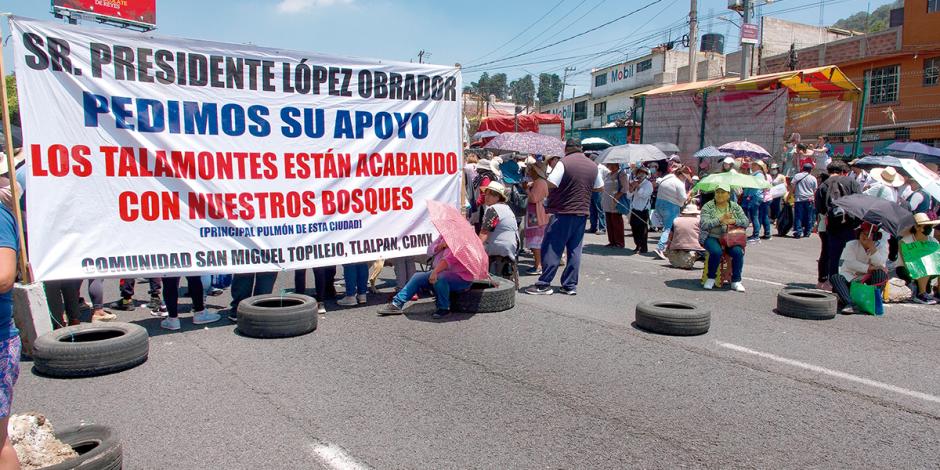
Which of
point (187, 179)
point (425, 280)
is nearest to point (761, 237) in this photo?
point (425, 280)

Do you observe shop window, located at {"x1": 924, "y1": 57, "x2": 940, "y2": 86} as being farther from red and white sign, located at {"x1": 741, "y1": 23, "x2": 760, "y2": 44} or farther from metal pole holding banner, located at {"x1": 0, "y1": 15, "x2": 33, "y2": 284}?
metal pole holding banner, located at {"x1": 0, "y1": 15, "x2": 33, "y2": 284}

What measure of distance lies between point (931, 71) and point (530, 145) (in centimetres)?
2312

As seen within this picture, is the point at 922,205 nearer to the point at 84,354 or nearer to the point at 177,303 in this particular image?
the point at 177,303

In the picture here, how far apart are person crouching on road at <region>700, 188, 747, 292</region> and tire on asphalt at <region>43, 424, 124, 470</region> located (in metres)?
7.52

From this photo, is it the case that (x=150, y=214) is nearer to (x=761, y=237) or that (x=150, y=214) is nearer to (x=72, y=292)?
(x=72, y=292)

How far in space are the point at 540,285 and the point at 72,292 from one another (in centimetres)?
523

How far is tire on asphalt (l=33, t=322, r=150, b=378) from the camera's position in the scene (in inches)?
197

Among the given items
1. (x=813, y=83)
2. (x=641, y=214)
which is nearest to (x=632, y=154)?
(x=641, y=214)

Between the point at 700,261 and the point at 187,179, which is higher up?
the point at 187,179

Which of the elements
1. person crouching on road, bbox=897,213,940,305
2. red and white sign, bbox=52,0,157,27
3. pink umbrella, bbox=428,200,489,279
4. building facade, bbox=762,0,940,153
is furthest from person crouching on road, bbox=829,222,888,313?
red and white sign, bbox=52,0,157,27

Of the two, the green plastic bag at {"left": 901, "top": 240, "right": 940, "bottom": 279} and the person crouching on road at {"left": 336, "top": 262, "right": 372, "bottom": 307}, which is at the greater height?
the green plastic bag at {"left": 901, "top": 240, "right": 940, "bottom": 279}

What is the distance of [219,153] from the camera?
641 cm

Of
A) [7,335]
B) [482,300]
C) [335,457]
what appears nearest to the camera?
[7,335]

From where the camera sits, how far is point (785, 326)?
272 inches
